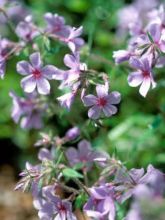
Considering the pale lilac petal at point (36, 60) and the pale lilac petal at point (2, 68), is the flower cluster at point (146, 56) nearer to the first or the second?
the pale lilac petal at point (36, 60)

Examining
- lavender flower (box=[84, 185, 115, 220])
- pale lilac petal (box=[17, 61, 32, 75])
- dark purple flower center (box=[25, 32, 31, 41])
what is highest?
pale lilac petal (box=[17, 61, 32, 75])

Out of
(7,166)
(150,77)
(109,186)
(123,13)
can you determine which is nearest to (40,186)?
(109,186)

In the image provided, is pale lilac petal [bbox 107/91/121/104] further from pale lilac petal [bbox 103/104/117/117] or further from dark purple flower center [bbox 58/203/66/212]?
dark purple flower center [bbox 58/203/66/212]

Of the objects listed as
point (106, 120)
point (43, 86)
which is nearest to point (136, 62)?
point (43, 86)

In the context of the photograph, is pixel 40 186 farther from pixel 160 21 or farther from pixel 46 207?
pixel 160 21

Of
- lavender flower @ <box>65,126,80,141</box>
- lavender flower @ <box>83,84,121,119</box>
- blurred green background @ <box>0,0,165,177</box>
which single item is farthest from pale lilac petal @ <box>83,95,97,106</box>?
blurred green background @ <box>0,0,165,177</box>

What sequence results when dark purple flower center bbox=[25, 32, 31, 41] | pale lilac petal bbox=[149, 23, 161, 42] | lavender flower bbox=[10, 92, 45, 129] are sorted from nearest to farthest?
pale lilac petal bbox=[149, 23, 161, 42], dark purple flower center bbox=[25, 32, 31, 41], lavender flower bbox=[10, 92, 45, 129]
